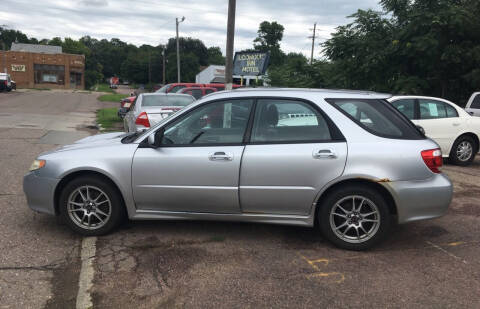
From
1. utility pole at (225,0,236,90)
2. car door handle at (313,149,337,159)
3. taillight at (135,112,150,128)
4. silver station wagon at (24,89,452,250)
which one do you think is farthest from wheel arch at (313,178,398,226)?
utility pole at (225,0,236,90)

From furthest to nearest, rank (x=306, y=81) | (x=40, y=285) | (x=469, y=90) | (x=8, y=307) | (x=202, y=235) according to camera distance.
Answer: (x=306, y=81) < (x=469, y=90) < (x=202, y=235) < (x=40, y=285) < (x=8, y=307)

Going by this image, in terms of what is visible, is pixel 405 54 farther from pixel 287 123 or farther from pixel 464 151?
pixel 287 123

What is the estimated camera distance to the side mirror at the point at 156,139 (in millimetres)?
4410

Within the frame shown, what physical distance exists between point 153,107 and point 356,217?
22.0 ft

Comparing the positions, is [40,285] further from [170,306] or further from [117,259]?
[170,306]

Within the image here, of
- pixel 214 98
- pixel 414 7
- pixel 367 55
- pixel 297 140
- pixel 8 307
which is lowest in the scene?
pixel 8 307

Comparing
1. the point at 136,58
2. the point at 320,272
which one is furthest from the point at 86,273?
the point at 136,58

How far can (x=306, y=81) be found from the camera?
17438 mm

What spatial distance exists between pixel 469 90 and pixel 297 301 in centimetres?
1492

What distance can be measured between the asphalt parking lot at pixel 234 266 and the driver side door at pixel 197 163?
1.51 ft

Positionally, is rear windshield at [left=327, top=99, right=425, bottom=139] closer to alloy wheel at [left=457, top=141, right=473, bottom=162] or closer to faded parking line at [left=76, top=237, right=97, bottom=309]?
faded parking line at [left=76, top=237, right=97, bottom=309]

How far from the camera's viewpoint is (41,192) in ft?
14.9

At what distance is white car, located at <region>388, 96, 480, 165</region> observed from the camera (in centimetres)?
923

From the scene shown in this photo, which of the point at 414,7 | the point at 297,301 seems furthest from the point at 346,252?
the point at 414,7
